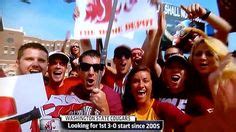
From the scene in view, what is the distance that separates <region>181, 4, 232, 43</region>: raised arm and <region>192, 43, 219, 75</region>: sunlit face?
11 cm

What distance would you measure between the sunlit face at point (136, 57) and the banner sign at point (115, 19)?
0.50ft

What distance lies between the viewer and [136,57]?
3754 millimetres

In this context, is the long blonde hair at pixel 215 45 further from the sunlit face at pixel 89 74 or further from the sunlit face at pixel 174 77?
the sunlit face at pixel 89 74

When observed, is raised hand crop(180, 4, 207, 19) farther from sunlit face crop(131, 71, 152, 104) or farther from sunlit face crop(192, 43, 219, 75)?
sunlit face crop(131, 71, 152, 104)

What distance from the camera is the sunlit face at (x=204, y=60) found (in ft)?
11.9

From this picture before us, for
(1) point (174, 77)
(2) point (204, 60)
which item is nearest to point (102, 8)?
(1) point (174, 77)

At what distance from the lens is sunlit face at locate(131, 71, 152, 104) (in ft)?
12.4

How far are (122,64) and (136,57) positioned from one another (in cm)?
12

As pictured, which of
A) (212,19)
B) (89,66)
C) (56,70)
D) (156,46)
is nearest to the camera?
(212,19)

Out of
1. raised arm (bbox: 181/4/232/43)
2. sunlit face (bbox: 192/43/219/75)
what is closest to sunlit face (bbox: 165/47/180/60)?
sunlit face (bbox: 192/43/219/75)

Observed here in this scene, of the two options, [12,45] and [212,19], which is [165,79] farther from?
[12,45]

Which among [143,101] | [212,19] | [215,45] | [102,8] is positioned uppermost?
[102,8]

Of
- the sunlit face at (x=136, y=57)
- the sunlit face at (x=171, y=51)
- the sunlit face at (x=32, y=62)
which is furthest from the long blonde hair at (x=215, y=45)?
the sunlit face at (x=32, y=62)

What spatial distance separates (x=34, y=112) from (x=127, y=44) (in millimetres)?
800
